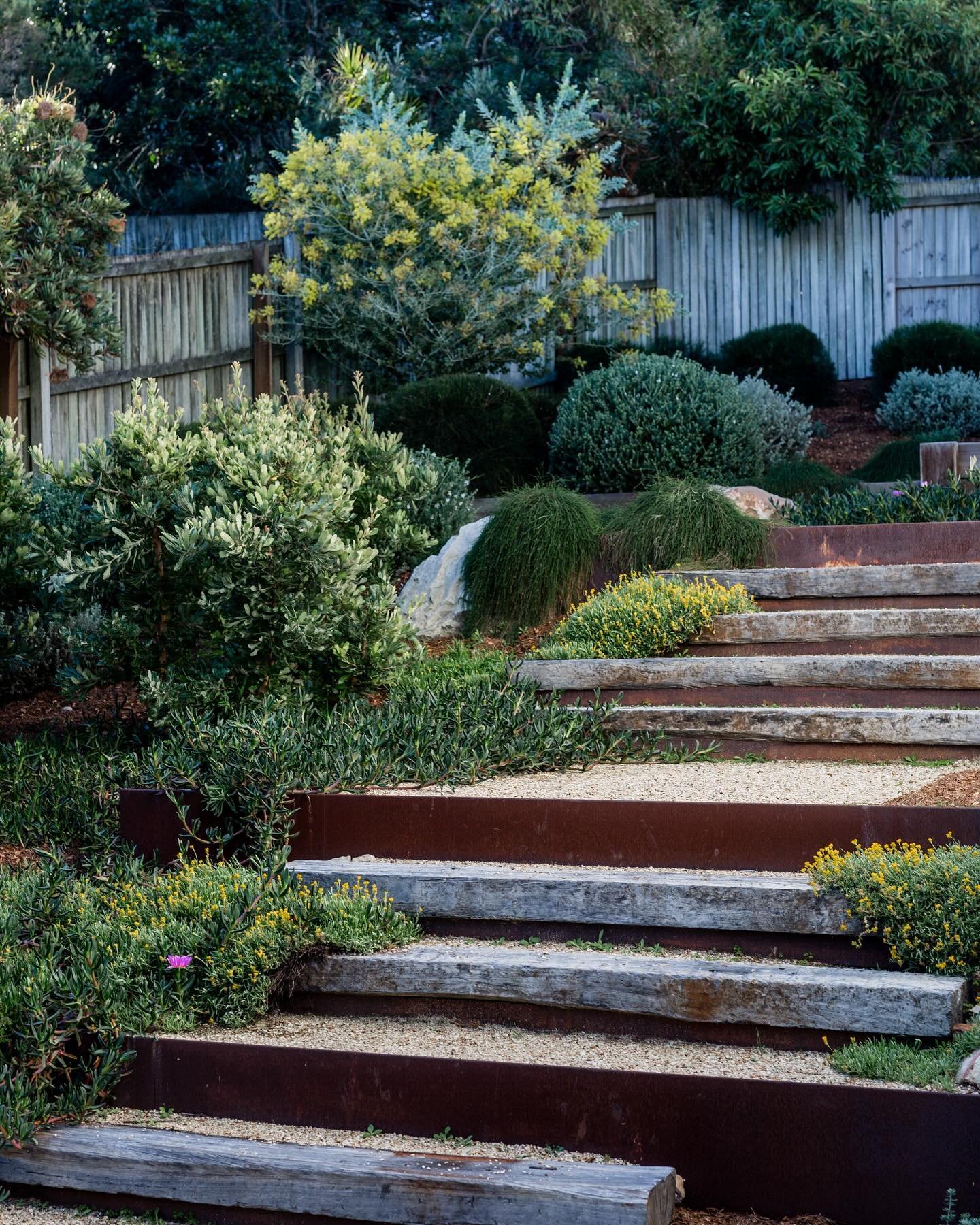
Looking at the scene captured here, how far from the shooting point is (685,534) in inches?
304

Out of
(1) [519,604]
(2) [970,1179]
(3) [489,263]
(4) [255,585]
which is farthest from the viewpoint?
(3) [489,263]

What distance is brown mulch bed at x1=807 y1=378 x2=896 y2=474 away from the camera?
451 inches

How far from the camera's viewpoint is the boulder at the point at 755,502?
825 centimetres

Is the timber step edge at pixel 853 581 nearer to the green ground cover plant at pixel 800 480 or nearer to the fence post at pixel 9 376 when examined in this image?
the green ground cover plant at pixel 800 480

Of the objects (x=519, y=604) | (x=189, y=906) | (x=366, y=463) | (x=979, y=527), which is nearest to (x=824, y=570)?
(x=979, y=527)

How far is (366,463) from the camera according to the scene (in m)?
7.44

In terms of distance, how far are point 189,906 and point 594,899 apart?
1.25m

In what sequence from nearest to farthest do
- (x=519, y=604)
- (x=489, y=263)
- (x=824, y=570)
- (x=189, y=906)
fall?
(x=189, y=906)
(x=824, y=570)
(x=519, y=604)
(x=489, y=263)

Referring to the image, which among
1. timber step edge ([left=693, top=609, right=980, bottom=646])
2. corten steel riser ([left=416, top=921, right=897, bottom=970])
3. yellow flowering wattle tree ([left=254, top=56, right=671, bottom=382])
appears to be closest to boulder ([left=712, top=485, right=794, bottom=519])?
timber step edge ([left=693, top=609, right=980, bottom=646])

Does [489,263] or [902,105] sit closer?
[489,263]

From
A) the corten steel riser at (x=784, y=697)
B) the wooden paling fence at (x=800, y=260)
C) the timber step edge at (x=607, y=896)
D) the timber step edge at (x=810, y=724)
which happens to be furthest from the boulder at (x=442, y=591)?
the wooden paling fence at (x=800, y=260)

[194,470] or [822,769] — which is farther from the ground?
[194,470]

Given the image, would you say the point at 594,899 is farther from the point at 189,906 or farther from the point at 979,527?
the point at 979,527

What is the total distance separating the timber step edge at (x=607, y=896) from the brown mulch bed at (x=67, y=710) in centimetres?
271
